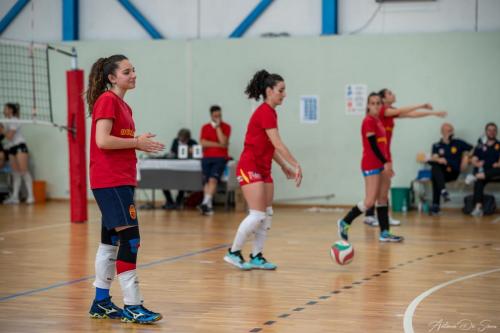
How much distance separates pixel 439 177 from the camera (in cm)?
1577

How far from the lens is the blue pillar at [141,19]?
60.4 feet

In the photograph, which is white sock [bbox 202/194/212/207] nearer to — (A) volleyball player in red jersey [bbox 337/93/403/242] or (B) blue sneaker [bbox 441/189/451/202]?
(B) blue sneaker [bbox 441/189/451/202]

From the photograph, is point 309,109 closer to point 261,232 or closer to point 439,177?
point 439,177

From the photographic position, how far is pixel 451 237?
11820 millimetres

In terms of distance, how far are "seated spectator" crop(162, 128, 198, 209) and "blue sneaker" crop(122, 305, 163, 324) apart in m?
11.0

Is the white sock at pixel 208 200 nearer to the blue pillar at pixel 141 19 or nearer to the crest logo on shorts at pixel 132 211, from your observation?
the blue pillar at pixel 141 19

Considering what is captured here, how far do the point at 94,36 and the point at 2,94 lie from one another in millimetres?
2357

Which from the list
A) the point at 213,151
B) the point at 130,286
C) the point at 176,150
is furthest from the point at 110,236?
the point at 176,150

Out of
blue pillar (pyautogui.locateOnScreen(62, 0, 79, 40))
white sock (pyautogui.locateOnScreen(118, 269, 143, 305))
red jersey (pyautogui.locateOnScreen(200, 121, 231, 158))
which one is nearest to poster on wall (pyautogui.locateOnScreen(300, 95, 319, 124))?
red jersey (pyautogui.locateOnScreen(200, 121, 231, 158))

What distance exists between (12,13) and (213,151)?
20.4ft

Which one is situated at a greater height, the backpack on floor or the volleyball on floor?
the volleyball on floor

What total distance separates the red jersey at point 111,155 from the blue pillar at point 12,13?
560 inches

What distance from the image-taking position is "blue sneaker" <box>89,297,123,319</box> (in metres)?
6.01

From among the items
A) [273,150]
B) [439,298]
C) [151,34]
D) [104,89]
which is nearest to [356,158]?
[151,34]
